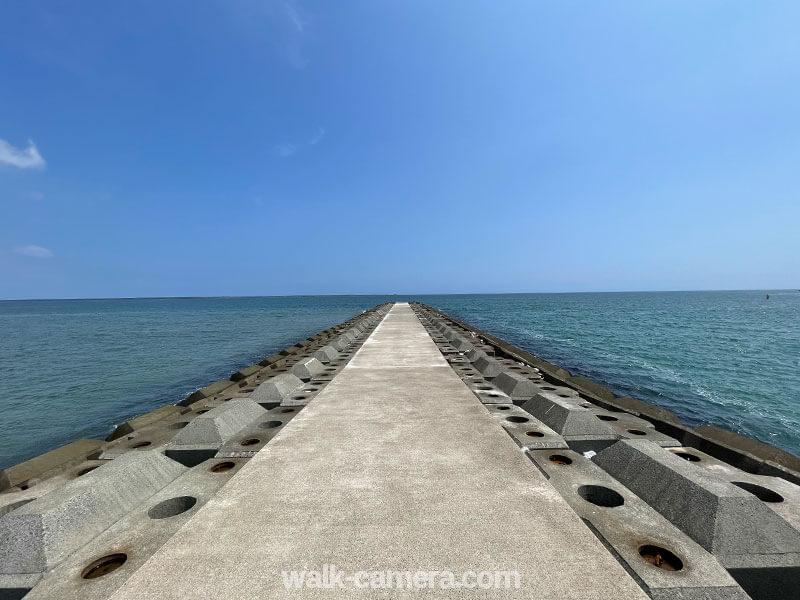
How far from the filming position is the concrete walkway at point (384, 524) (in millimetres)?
2570

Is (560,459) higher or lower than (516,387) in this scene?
lower

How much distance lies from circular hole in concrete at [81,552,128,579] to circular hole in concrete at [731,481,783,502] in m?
5.76

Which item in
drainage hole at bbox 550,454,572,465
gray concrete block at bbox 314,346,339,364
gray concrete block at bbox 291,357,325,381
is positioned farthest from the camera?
gray concrete block at bbox 314,346,339,364

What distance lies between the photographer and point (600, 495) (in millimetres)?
3770

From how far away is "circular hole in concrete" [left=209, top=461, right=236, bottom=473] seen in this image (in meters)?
4.46

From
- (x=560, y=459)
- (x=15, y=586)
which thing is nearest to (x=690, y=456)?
(x=560, y=459)

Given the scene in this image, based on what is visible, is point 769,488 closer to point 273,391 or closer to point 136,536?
point 136,536

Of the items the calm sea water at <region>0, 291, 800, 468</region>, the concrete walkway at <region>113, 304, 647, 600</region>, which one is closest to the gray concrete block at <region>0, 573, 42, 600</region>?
the concrete walkway at <region>113, 304, 647, 600</region>

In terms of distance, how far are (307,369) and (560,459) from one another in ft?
22.3

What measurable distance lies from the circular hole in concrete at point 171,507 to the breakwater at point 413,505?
0.06ft

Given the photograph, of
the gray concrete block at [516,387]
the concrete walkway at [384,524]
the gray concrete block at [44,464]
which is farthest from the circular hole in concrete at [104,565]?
the gray concrete block at [516,387]

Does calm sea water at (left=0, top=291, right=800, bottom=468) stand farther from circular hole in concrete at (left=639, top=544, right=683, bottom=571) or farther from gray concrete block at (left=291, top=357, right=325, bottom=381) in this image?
circular hole in concrete at (left=639, top=544, right=683, bottom=571)

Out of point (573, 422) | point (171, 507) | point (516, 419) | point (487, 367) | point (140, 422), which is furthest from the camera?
point (487, 367)

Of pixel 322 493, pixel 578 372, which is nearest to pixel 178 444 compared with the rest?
pixel 322 493
